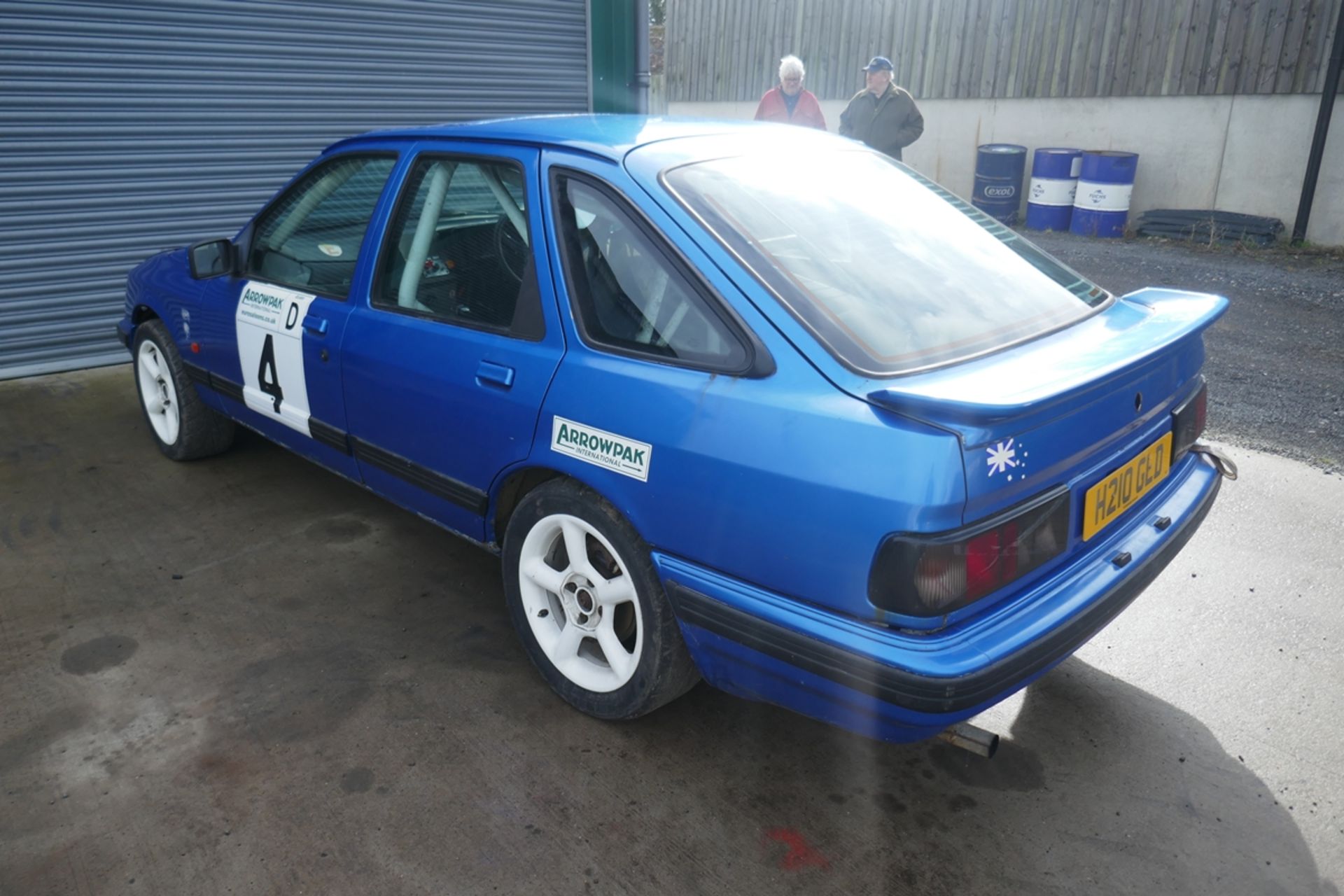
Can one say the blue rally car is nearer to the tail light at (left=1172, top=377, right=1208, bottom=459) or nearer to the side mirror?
the tail light at (left=1172, top=377, right=1208, bottom=459)

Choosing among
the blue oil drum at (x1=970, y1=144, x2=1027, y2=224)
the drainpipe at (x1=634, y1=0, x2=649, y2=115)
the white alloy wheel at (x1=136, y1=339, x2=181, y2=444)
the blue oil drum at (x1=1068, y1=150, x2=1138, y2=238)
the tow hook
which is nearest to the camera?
the tow hook

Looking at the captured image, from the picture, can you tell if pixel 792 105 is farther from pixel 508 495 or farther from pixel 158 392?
pixel 508 495

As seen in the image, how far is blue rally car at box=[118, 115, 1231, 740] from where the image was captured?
2.05m

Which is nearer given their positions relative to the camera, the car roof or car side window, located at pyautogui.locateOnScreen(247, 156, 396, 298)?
the car roof

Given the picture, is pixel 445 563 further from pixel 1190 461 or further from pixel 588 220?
pixel 1190 461

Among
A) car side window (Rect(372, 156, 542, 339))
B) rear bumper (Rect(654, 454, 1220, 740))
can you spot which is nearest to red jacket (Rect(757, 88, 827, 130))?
car side window (Rect(372, 156, 542, 339))

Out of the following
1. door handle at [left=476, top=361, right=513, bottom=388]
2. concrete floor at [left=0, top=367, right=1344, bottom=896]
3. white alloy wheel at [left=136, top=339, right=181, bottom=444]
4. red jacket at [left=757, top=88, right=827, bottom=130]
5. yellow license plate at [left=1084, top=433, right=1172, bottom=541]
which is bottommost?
concrete floor at [left=0, top=367, right=1344, bottom=896]

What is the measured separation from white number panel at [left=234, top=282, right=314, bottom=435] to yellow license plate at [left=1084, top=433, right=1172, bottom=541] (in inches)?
102

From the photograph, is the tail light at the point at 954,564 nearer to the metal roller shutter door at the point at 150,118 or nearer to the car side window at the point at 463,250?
the car side window at the point at 463,250

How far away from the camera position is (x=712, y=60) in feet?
54.1

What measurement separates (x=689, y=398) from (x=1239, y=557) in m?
2.60

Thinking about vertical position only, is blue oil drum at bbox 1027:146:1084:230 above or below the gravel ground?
above

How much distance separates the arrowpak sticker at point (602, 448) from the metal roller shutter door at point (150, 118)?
5.16 m

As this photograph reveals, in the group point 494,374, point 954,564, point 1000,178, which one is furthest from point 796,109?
point 954,564
